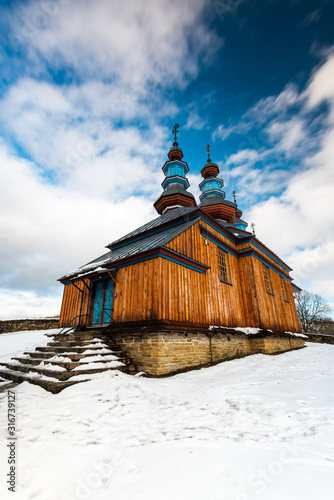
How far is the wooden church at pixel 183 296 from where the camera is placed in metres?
7.56

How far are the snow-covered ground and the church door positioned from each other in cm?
406

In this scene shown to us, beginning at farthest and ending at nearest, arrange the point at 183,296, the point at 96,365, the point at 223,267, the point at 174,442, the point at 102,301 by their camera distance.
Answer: the point at 223,267 < the point at 102,301 < the point at 183,296 < the point at 96,365 < the point at 174,442

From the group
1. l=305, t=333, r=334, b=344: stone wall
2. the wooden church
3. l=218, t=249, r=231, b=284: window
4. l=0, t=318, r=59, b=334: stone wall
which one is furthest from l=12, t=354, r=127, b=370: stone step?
l=305, t=333, r=334, b=344: stone wall

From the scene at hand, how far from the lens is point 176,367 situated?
24.0ft

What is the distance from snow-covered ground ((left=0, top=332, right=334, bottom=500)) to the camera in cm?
212

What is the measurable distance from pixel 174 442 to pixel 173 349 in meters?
4.45

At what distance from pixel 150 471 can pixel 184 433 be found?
1.01 meters

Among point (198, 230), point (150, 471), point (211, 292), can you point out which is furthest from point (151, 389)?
point (198, 230)

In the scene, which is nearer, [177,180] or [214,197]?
[177,180]

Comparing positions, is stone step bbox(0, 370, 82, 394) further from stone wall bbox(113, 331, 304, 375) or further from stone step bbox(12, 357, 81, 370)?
stone wall bbox(113, 331, 304, 375)

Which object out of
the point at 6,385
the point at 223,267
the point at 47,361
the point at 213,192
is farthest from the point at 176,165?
the point at 6,385

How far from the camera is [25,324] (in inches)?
684

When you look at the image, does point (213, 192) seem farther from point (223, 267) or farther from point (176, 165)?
point (223, 267)

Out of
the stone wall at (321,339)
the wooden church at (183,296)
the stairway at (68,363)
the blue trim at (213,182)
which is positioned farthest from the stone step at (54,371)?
the stone wall at (321,339)
